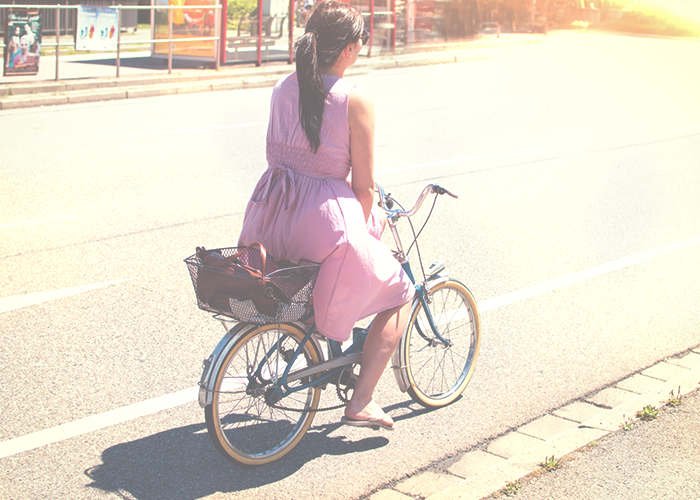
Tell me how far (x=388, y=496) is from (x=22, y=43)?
40.4 feet

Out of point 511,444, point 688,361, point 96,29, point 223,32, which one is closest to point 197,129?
point 96,29

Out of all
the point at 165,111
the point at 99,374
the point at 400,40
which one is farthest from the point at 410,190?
the point at 400,40

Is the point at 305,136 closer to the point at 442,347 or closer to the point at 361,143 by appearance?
the point at 361,143

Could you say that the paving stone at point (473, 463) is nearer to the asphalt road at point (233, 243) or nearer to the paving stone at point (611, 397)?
the asphalt road at point (233, 243)

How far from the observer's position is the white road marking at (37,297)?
194 inches

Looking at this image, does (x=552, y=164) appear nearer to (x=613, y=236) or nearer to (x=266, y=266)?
(x=613, y=236)

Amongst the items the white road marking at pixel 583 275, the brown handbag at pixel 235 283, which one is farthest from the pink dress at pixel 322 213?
the white road marking at pixel 583 275

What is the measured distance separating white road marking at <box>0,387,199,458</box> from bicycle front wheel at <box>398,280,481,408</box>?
1.14 metres

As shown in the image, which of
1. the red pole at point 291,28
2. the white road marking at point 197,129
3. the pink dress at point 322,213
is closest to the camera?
the pink dress at point 322,213

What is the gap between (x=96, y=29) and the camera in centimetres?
1416

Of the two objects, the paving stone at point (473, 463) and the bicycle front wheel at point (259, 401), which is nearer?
the bicycle front wheel at point (259, 401)

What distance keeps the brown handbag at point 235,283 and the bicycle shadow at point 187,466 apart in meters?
0.76

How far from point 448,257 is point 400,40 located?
55.6 feet

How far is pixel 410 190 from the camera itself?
8023 millimetres
